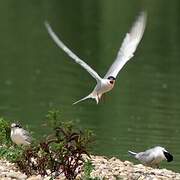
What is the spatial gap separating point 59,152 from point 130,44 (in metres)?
2.40

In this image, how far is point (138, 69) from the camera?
26.6 m

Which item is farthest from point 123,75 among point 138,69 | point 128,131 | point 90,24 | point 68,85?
point 90,24

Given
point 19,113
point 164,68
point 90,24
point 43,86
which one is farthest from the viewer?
point 90,24

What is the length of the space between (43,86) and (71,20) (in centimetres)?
1843

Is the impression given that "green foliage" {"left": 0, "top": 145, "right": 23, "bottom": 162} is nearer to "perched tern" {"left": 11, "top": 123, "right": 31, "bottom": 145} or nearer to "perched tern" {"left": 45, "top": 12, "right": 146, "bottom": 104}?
"perched tern" {"left": 11, "top": 123, "right": 31, "bottom": 145}

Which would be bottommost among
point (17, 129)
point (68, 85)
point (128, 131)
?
point (17, 129)

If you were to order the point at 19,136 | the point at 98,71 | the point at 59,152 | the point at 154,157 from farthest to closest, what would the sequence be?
the point at 98,71
the point at 154,157
the point at 19,136
the point at 59,152

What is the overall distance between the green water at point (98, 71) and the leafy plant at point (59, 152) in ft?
11.7

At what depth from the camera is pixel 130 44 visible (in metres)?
11.0

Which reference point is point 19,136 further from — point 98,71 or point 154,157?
point 98,71

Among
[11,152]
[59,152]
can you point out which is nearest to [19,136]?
[11,152]

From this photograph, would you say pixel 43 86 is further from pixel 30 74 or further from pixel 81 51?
pixel 81 51

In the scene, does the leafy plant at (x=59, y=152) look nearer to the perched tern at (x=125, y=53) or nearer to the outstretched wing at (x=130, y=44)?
the perched tern at (x=125, y=53)

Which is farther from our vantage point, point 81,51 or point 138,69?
point 81,51
